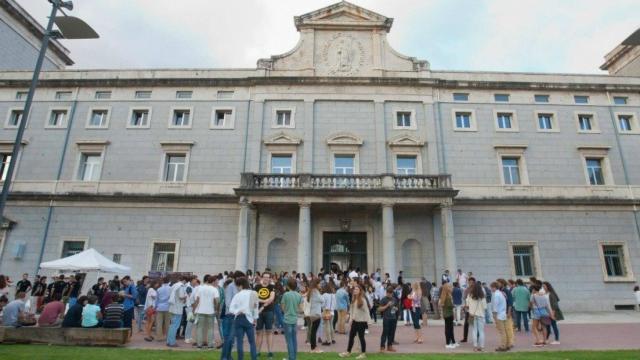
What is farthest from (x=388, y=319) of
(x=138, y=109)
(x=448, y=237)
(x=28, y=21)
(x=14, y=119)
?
(x=28, y=21)

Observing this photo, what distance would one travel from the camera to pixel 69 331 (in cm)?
1033

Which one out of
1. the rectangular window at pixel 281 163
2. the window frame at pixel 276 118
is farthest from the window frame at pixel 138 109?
the rectangular window at pixel 281 163

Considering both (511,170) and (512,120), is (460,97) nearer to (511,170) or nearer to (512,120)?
(512,120)

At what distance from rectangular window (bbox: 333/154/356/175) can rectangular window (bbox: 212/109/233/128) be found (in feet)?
24.4

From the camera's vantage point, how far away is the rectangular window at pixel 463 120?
82.5ft

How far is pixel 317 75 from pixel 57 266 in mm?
17980

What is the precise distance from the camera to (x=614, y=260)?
74.9 ft

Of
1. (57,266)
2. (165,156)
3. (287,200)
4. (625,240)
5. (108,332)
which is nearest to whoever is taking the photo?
(108,332)

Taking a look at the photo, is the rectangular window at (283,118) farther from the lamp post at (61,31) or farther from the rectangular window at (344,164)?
the lamp post at (61,31)

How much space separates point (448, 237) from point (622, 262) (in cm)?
1100

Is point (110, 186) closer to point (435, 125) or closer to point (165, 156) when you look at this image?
point (165, 156)

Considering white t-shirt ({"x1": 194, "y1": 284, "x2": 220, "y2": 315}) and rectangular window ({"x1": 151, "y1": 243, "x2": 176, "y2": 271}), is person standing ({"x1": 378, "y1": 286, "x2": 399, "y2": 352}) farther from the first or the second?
rectangular window ({"x1": 151, "y1": 243, "x2": 176, "y2": 271})

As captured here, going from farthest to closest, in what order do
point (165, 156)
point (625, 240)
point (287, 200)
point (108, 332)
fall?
point (165, 156) < point (625, 240) < point (287, 200) < point (108, 332)

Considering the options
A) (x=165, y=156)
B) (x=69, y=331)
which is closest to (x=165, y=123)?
(x=165, y=156)
